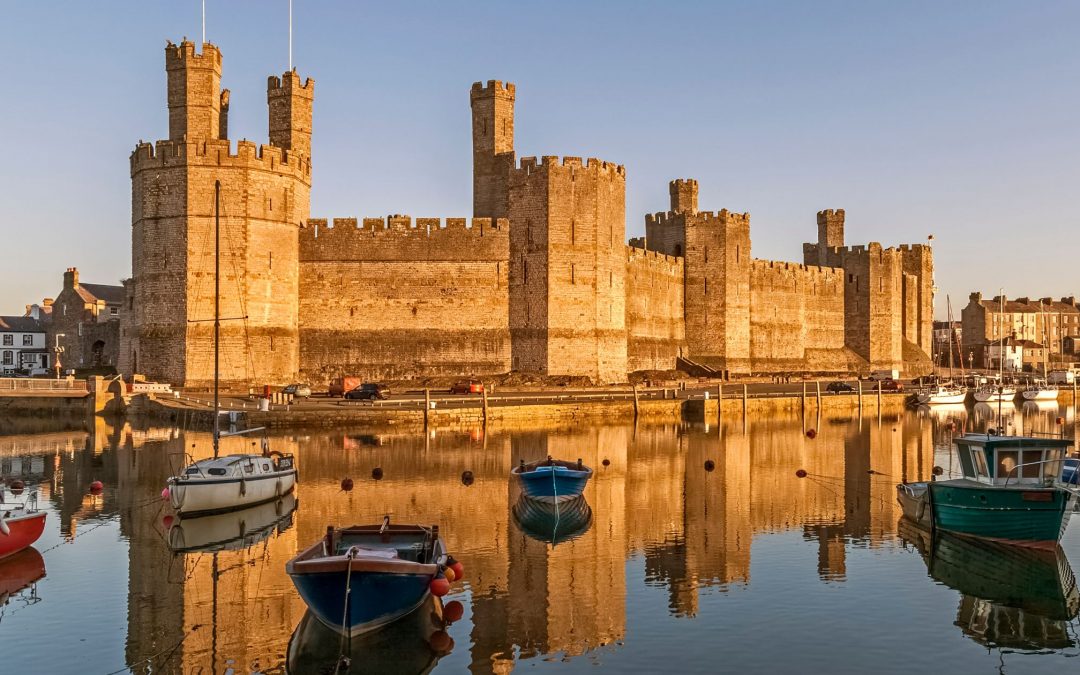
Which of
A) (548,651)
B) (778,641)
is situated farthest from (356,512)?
(778,641)

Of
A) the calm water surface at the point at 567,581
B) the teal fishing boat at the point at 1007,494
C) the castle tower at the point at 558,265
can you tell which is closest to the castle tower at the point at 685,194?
the castle tower at the point at 558,265

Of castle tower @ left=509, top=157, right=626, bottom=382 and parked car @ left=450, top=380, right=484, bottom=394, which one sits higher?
castle tower @ left=509, top=157, right=626, bottom=382

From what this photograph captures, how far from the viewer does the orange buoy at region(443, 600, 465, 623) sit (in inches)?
490

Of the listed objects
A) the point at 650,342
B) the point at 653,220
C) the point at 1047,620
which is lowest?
the point at 1047,620

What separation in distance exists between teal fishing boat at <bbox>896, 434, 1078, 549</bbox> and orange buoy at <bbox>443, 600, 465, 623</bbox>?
938 centimetres

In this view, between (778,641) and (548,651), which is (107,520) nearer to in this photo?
(548,651)

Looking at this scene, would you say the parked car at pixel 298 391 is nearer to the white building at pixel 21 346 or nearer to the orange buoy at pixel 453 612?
the orange buoy at pixel 453 612

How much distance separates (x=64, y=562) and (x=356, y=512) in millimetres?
5447

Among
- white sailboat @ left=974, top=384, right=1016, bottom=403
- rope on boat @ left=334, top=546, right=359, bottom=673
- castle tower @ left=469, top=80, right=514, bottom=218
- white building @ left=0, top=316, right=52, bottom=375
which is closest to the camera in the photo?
rope on boat @ left=334, top=546, right=359, bottom=673

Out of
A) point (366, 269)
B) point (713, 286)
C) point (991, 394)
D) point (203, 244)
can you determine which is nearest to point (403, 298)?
point (366, 269)

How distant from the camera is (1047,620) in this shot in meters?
13.2

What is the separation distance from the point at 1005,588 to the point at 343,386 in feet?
97.9

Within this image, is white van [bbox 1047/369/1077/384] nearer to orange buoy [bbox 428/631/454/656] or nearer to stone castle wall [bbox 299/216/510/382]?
stone castle wall [bbox 299/216/510/382]

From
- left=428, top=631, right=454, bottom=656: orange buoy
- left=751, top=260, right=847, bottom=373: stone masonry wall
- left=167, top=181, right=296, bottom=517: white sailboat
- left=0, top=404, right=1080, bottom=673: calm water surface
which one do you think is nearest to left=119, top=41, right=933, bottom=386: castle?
left=751, top=260, right=847, bottom=373: stone masonry wall
